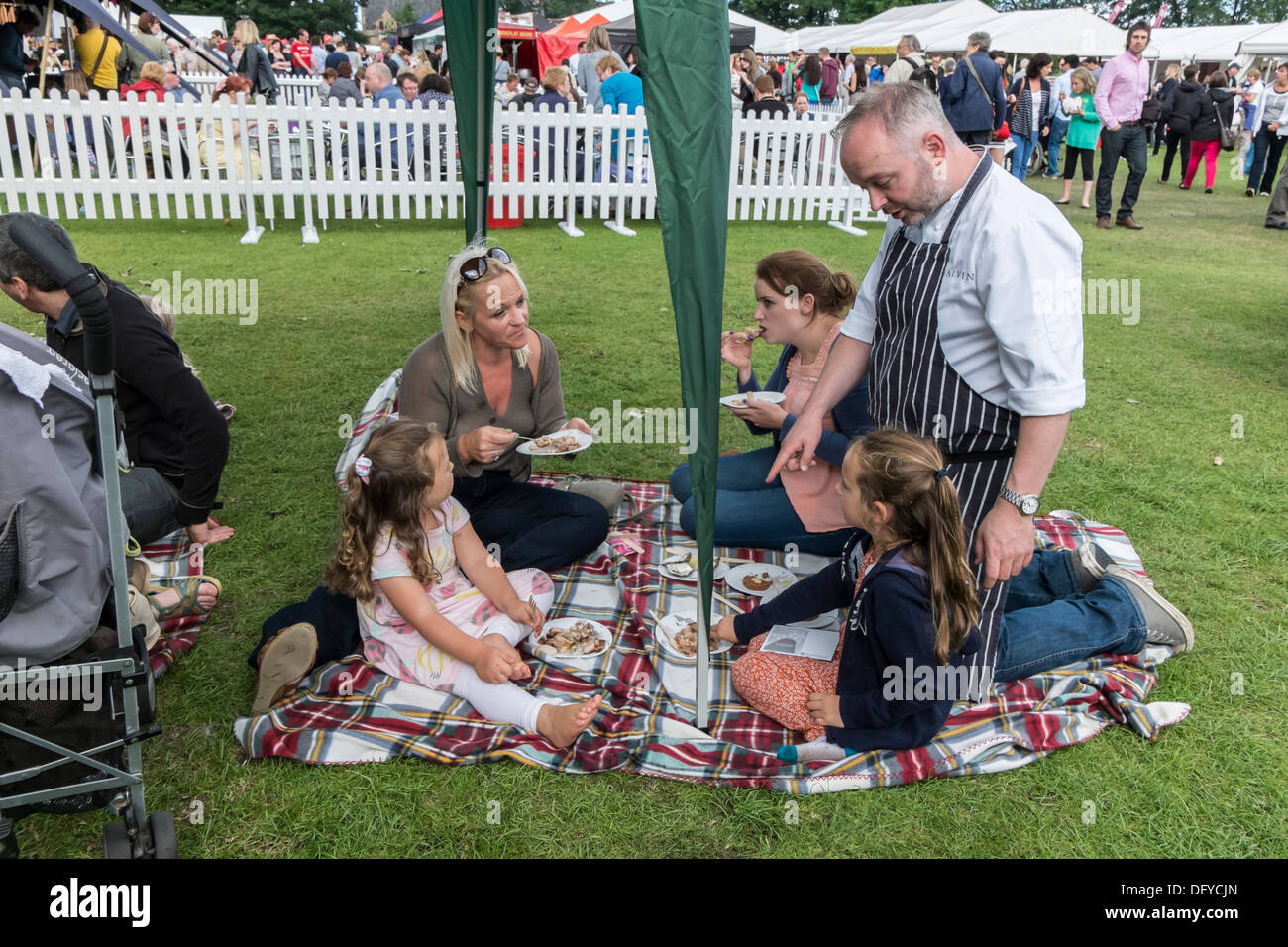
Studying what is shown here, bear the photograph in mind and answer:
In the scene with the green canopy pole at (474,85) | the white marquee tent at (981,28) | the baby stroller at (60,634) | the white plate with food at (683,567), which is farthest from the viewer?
the white marquee tent at (981,28)

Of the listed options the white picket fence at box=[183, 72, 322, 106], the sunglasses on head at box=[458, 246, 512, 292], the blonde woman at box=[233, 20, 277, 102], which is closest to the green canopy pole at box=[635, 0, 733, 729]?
the sunglasses on head at box=[458, 246, 512, 292]

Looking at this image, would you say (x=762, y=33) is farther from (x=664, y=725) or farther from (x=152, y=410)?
(x=664, y=725)

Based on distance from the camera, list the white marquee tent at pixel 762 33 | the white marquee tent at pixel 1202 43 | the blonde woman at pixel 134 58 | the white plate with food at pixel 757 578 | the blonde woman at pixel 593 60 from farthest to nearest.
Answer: the white marquee tent at pixel 1202 43, the white marquee tent at pixel 762 33, the blonde woman at pixel 134 58, the blonde woman at pixel 593 60, the white plate with food at pixel 757 578

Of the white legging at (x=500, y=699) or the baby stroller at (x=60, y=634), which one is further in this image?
the white legging at (x=500, y=699)

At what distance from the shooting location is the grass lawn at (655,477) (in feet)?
9.07

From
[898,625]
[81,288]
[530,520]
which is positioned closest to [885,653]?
[898,625]

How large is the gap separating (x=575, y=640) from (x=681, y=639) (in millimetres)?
430

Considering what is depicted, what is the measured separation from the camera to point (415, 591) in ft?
10.6

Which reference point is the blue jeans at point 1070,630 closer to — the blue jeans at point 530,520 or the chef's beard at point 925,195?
the chef's beard at point 925,195

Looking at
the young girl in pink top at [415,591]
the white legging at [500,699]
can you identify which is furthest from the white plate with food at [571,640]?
the white legging at [500,699]

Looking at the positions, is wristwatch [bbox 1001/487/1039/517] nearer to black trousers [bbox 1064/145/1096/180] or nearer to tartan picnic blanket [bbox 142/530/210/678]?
Result: tartan picnic blanket [bbox 142/530/210/678]

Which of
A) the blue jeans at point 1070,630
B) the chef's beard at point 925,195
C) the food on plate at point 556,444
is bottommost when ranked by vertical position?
the blue jeans at point 1070,630

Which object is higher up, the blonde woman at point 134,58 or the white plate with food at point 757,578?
the blonde woman at point 134,58

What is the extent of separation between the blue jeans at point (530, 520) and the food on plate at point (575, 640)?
467 mm
